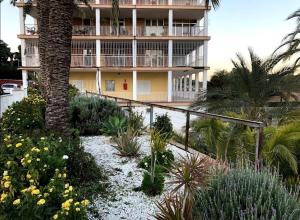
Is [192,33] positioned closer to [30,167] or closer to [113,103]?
[113,103]

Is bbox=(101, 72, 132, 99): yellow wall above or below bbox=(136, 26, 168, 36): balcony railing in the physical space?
below

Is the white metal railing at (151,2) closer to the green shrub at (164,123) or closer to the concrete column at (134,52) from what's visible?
the concrete column at (134,52)

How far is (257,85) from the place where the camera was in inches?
475

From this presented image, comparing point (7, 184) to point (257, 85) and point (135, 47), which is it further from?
point (135, 47)

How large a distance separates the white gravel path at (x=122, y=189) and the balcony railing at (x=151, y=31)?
2612 centimetres

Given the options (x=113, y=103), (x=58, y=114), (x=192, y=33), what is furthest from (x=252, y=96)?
(x=192, y=33)

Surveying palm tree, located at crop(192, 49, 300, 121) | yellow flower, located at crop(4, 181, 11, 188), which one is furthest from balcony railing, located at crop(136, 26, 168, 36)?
yellow flower, located at crop(4, 181, 11, 188)

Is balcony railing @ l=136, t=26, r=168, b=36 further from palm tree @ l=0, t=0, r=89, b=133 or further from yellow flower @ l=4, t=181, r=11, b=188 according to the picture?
yellow flower @ l=4, t=181, r=11, b=188

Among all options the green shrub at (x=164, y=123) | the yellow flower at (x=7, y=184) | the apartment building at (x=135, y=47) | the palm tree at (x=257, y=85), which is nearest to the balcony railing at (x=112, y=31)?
the apartment building at (x=135, y=47)

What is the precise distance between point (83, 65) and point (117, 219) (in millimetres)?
28904

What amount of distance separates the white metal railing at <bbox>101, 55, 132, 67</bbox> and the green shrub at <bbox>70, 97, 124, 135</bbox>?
2046 centimetres

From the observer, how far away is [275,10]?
1889cm

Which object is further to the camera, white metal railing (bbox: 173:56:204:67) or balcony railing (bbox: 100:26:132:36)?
→ balcony railing (bbox: 100:26:132:36)

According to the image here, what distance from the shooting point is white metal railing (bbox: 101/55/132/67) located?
32.0 metres
